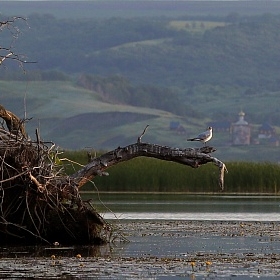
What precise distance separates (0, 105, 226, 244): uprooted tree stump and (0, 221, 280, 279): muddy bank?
498mm

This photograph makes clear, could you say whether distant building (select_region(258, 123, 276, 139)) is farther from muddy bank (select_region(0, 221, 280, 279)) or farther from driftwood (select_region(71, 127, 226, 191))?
driftwood (select_region(71, 127, 226, 191))

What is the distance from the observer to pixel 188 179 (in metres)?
35.4

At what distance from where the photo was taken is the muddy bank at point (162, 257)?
576 inches

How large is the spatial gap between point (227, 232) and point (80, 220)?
10.4 feet

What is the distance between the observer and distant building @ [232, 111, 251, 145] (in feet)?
492

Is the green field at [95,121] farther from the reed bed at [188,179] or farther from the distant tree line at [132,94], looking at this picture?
the reed bed at [188,179]

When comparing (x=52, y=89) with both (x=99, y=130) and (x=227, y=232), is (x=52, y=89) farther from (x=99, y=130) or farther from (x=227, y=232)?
(x=227, y=232)

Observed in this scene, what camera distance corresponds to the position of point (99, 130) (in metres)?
151

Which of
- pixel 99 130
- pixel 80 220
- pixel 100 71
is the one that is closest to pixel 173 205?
pixel 80 220

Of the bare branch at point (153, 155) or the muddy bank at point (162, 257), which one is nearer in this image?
the muddy bank at point (162, 257)

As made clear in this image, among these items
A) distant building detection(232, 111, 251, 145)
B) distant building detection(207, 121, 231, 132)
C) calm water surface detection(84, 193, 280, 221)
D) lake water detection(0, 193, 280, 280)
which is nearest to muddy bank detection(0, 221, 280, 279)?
lake water detection(0, 193, 280, 280)

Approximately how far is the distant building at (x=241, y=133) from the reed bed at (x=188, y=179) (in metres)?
112

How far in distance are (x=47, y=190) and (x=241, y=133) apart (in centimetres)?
13539

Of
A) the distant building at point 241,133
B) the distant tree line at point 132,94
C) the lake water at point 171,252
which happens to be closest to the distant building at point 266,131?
the distant building at point 241,133
